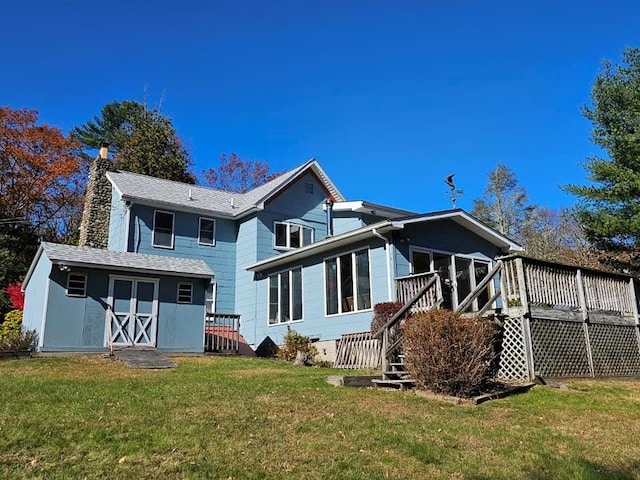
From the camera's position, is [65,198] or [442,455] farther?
[65,198]

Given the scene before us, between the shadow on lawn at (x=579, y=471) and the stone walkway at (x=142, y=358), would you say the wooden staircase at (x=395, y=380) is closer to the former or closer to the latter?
the shadow on lawn at (x=579, y=471)

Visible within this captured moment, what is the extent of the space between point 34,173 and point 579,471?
110 feet

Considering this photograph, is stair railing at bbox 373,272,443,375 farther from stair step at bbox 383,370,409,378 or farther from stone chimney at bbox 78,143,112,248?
stone chimney at bbox 78,143,112,248

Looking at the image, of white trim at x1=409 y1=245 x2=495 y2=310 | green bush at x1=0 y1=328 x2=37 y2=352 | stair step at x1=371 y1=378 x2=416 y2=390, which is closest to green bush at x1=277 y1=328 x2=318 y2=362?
white trim at x1=409 y1=245 x2=495 y2=310

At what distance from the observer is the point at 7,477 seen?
441 centimetres

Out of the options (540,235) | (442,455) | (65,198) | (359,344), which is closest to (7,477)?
(442,455)

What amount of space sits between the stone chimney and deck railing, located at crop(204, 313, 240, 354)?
7.10m

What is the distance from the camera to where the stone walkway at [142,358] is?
40.5 ft

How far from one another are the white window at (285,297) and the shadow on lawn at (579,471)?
496 inches

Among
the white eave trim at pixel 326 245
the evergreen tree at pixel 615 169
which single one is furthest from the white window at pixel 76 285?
the evergreen tree at pixel 615 169

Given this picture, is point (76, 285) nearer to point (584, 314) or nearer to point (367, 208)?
point (367, 208)

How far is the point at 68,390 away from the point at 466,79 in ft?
46.8

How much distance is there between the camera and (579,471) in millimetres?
5023

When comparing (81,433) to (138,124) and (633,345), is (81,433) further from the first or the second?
(138,124)
